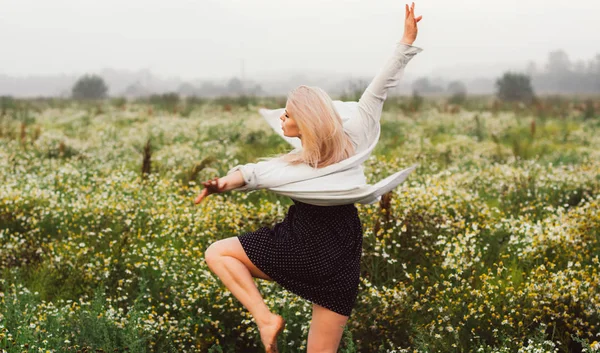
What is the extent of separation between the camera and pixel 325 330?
3.80 m

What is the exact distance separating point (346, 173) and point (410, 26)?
0.95 m

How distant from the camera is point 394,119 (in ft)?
64.9

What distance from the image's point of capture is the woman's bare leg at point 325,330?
12.4 feet

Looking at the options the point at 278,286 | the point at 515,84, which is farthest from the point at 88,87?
the point at 278,286

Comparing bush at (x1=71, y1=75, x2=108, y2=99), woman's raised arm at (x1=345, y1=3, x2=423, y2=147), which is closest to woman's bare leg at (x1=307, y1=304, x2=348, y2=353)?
woman's raised arm at (x1=345, y1=3, x2=423, y2=147)

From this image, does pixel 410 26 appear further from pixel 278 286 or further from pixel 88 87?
pixel 88 87

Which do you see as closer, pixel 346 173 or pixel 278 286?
pixel 346 173

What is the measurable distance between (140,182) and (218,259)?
5.39 m

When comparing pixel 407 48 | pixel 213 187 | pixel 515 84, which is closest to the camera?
pixel 213 187

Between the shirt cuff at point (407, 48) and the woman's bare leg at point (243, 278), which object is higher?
the shirt cuff at point (407, 48)

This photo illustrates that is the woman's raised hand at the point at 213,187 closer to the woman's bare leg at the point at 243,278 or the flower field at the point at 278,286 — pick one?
the woman's bare leg at the point at 243,278

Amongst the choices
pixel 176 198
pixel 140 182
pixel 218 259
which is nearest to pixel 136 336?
pixel 218 259

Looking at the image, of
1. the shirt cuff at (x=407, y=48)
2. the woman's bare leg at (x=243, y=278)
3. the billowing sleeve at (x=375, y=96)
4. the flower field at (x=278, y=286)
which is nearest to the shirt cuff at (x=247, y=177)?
the woman's bare leg at (x=243, y=278)

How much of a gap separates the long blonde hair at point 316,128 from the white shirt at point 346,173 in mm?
65
